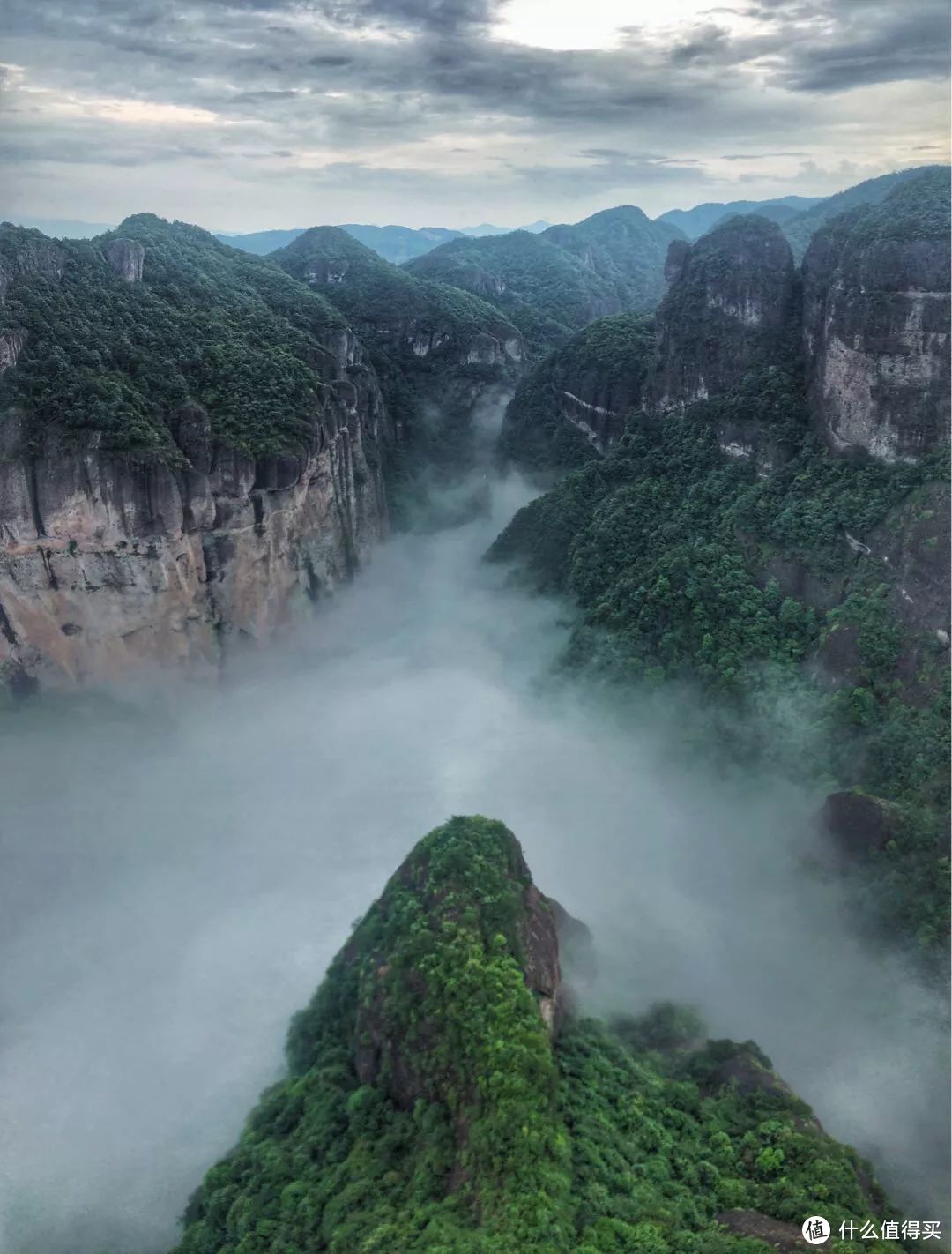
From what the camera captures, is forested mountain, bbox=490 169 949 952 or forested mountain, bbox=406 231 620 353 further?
forested mountain, bbox=406 231 620 353

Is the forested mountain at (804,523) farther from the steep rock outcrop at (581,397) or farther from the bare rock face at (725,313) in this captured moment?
the steep rock outcrop at (581,397)

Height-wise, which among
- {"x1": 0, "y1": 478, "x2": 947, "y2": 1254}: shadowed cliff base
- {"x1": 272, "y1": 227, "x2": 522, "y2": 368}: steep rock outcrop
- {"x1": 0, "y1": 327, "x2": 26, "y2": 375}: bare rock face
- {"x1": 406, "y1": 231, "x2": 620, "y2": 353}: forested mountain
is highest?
{"x1": 406, "y1": 231, "x2": 620, "y2": 353}: forested mountain

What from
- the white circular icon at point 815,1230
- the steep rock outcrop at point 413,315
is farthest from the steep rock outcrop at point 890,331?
the steep rock outcrop at point 413,315

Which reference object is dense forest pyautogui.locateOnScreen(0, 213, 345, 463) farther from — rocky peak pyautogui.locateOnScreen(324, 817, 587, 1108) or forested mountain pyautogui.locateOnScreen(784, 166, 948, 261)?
forested mountain pyautogui.locateOnScreen(784, 166, 948, 261)

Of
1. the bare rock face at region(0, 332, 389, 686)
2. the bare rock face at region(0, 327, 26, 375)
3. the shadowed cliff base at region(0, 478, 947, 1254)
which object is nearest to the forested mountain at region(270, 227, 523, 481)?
the bare rock face at region(0, 332, 389, 686)

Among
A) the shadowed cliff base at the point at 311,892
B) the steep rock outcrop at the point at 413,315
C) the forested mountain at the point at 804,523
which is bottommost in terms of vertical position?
the shadowed cliff base at the point at 311,892

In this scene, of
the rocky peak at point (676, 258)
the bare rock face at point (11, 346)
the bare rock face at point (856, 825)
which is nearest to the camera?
the bare rock face at point (856, 825)
